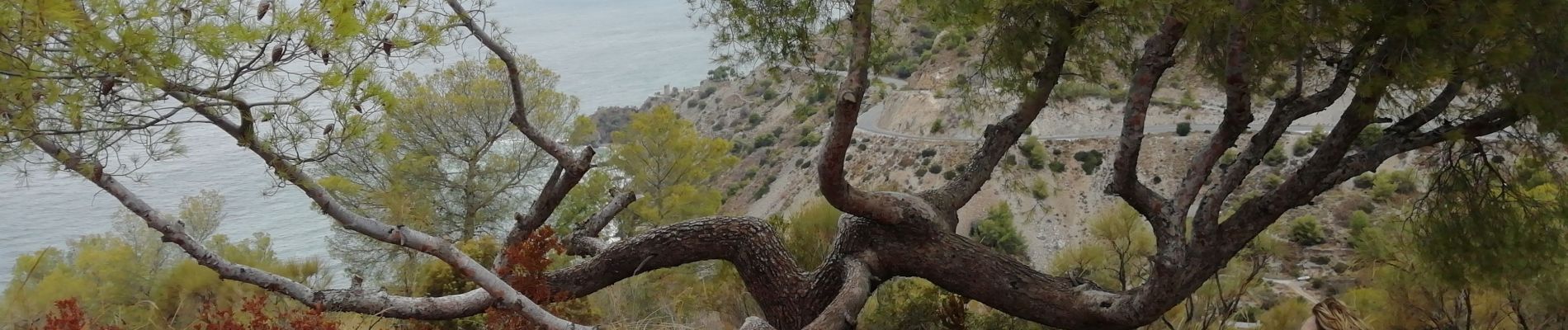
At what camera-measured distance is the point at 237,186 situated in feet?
45.6

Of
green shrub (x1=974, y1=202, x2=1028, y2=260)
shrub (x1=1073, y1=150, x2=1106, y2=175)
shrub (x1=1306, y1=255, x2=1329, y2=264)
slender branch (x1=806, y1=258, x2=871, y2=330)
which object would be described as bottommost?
shrub (x1=1306, y1=255, x2=1329, y2=264)

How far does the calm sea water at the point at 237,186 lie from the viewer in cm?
1129

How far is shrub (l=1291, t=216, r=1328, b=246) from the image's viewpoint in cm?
1489

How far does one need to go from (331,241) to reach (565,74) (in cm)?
1345

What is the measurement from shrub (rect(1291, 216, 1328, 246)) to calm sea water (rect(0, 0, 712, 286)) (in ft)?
35.1

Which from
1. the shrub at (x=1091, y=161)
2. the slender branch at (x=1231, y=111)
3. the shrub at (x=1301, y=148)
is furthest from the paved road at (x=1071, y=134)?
the slender branch at (x=1231, y=111)

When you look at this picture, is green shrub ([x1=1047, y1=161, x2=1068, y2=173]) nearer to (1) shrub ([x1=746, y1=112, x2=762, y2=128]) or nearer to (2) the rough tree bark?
(1) shrub ([x1=746, y1=112, x2=762, y2=128])

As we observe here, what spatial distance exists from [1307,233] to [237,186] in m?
17.3

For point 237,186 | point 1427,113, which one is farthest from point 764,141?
point 1427,113

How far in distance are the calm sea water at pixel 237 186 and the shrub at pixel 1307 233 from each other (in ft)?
35.1

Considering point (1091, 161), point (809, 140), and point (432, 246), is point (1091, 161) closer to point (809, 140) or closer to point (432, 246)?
point (809, 140)

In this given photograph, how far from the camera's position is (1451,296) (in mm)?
5047

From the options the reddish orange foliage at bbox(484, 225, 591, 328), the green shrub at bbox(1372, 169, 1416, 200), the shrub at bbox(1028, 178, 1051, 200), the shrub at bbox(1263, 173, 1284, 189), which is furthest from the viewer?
the shrub at bbox(1028, 178, 1051, 200)

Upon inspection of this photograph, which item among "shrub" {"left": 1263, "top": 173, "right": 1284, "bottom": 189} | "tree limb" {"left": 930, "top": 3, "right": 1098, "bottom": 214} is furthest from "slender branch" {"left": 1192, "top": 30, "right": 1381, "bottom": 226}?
"shrub" {"left": 1263, "top": 173, "right": 1284, "bottom": 189}
